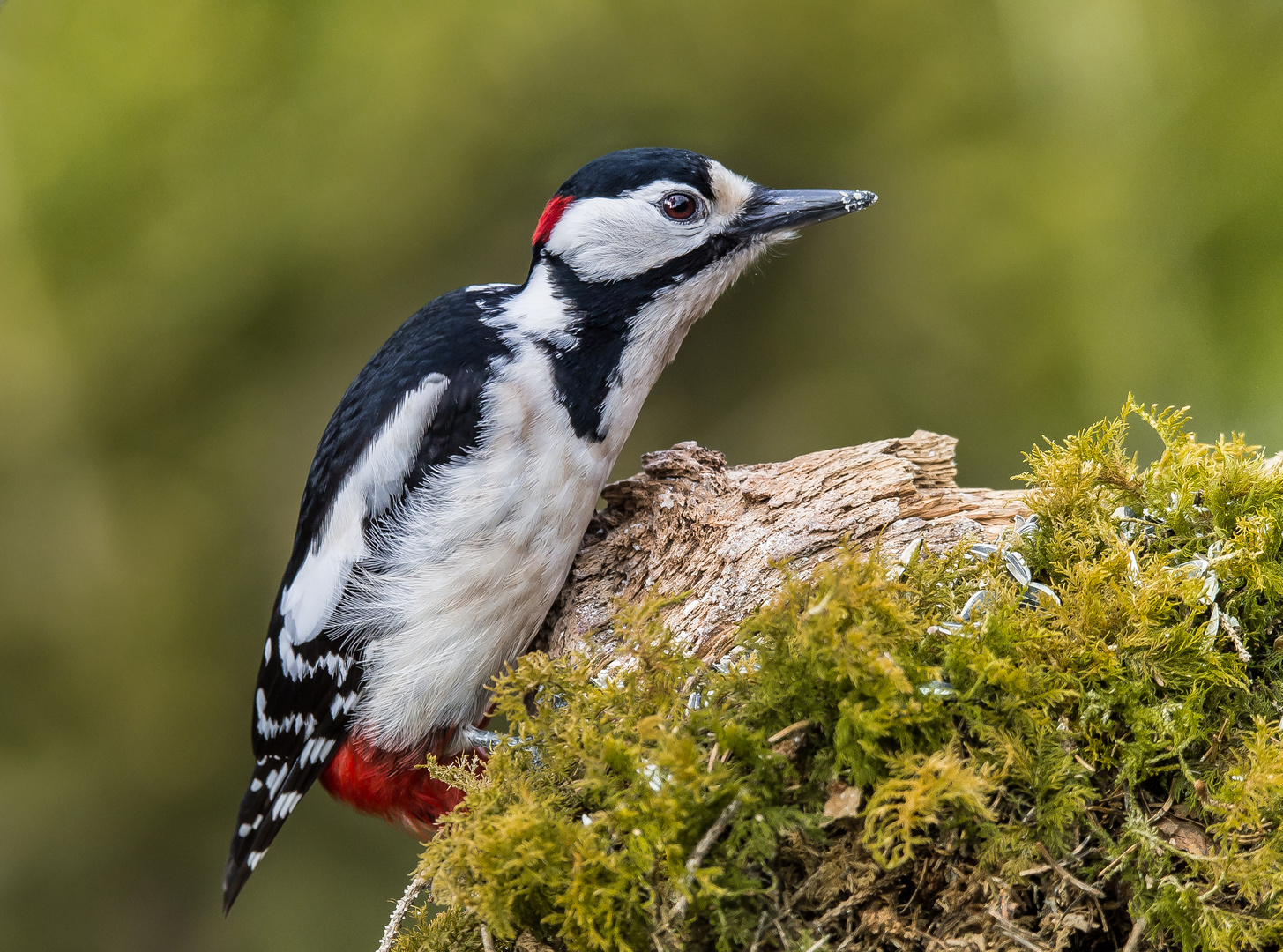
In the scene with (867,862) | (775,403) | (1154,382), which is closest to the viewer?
(867,862)

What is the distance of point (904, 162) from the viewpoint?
1.90 metres

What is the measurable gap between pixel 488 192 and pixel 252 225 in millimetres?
481

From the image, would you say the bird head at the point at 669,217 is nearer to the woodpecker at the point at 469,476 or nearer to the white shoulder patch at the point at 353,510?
the woodpecker at the point at 469,476

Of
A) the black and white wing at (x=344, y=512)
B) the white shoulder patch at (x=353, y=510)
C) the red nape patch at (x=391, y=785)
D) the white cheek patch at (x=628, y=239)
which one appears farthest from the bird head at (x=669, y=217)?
the red nape patch at (x=391, y=785)

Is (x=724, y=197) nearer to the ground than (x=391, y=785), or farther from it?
farther from it

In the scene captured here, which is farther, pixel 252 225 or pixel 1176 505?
pixel 252 225

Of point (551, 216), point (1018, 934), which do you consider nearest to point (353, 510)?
point (551, 216)

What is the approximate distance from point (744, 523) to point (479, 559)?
307 millimetres

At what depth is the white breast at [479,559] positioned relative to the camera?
109 cm

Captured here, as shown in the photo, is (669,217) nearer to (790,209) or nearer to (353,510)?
(790,209)

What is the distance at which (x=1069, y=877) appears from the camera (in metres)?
0.58

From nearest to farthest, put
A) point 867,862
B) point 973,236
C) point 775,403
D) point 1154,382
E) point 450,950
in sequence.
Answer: point 867,862
point 450,950
point 1154,382
point 973,236
point 775,403

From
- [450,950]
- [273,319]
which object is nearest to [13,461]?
[273,319]

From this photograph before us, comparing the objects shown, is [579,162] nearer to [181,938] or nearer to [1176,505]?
[1176,505]
